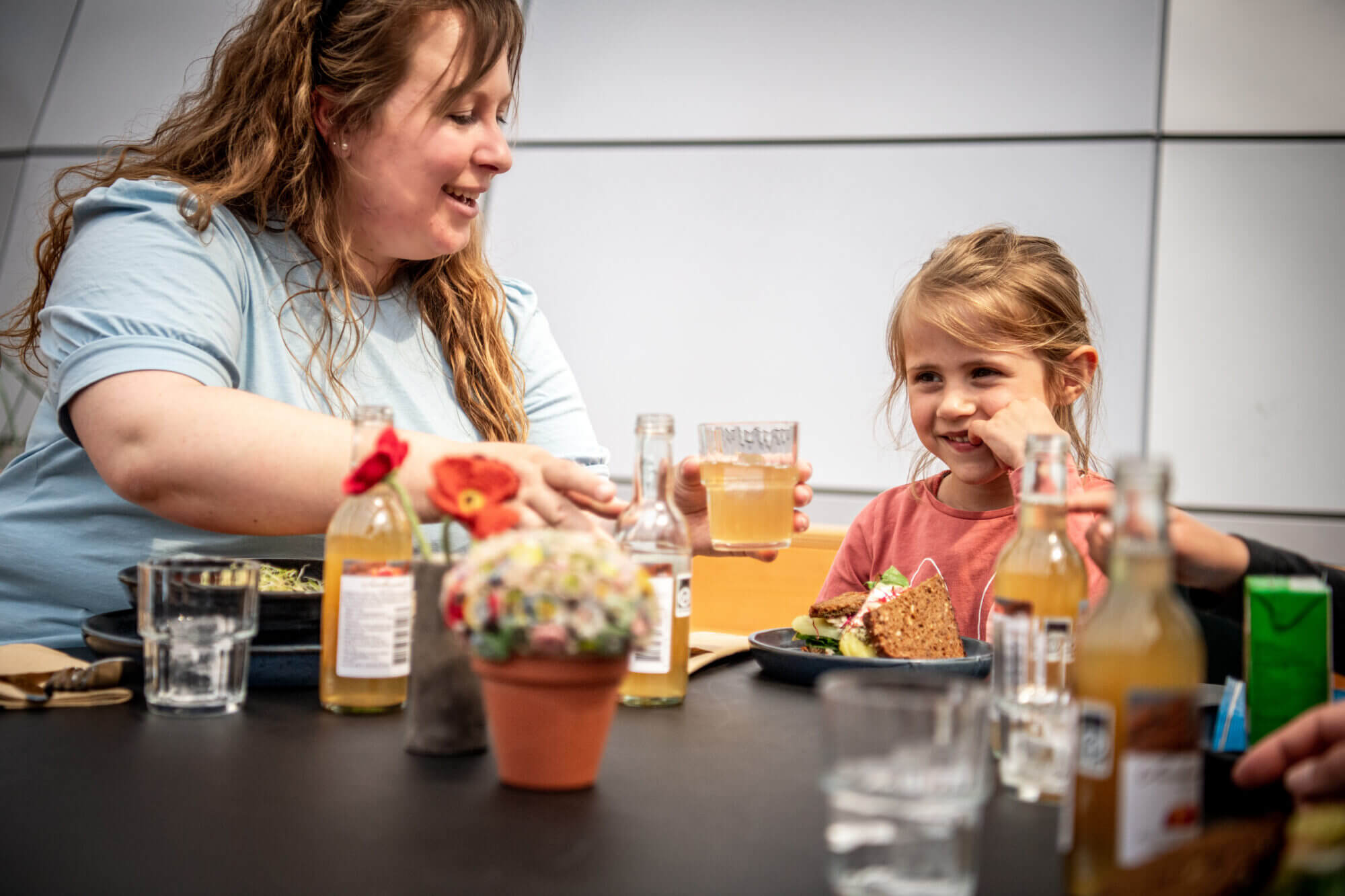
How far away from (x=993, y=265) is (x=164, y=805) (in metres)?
1.53

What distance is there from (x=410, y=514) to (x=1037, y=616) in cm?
46

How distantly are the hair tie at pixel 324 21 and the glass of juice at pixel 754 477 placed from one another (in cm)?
82

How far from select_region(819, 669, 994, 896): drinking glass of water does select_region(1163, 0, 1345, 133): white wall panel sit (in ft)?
7.60

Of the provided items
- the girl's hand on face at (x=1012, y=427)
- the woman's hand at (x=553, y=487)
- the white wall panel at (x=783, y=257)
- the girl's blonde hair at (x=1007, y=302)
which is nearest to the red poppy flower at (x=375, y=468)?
the woman's hand at (x=553, y=487)

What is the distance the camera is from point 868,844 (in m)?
0.48

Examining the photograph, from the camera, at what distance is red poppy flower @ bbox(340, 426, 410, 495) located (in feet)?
2.46

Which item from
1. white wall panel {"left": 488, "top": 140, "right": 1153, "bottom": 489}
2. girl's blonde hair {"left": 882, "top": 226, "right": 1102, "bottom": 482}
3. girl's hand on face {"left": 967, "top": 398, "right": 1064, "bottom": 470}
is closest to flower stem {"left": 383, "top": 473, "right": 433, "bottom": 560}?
girl's hand on face {"left": 967, "top": 398, "right": 1064, "bottom": 470}

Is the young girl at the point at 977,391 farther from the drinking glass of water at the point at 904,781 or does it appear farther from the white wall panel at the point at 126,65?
the white wall panel at the point at 126,65

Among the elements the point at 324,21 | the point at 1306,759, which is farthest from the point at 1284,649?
the point at 324,21

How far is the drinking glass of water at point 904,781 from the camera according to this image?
46cm

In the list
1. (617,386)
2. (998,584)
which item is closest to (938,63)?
(617,386)

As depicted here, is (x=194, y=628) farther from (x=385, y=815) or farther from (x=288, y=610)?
(x=385, y=815)

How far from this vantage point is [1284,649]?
65 cm

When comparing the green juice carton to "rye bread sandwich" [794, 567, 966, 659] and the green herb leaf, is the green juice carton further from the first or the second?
the green herb leaf
